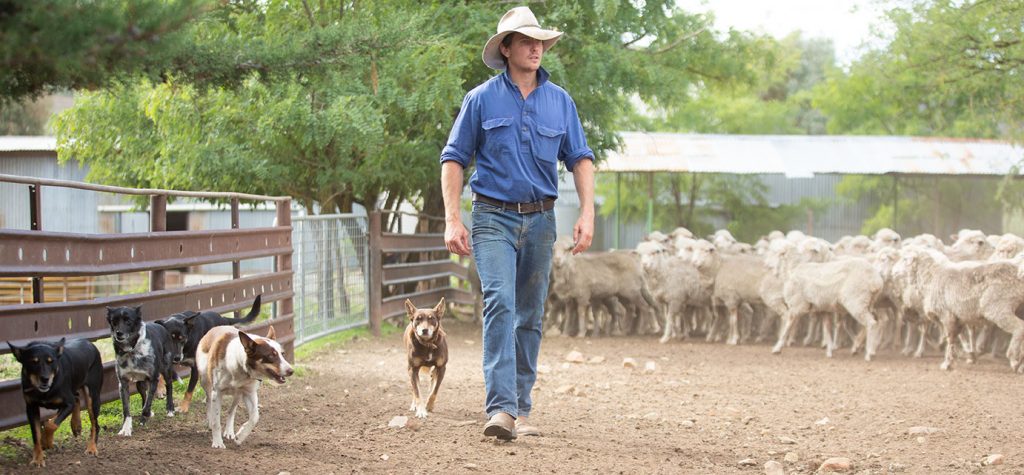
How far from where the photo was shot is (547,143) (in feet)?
22.7

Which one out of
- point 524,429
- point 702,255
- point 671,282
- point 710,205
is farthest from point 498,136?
point 710,205

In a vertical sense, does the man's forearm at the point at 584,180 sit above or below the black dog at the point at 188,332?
above

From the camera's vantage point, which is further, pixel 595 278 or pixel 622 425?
pixel 595 278

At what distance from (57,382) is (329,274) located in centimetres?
842

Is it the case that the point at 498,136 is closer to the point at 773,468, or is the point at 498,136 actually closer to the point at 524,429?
the point at 524,429

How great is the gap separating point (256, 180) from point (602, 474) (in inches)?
390

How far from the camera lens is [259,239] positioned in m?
10.2

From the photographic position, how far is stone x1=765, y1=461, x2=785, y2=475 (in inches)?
245

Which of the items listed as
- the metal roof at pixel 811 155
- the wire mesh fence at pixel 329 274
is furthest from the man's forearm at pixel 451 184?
the metal roof at pixel 811 155

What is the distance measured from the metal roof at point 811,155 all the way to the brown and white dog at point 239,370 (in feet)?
63.3

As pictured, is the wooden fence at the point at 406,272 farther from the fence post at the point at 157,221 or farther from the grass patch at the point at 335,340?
the fence post at the point at 157,221

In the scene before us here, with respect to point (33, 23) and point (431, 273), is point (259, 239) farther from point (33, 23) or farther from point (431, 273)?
point (431, 273)

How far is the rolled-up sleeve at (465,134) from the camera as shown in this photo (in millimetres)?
6871

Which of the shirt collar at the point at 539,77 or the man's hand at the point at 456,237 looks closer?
the man's hand at the point at 456,237
